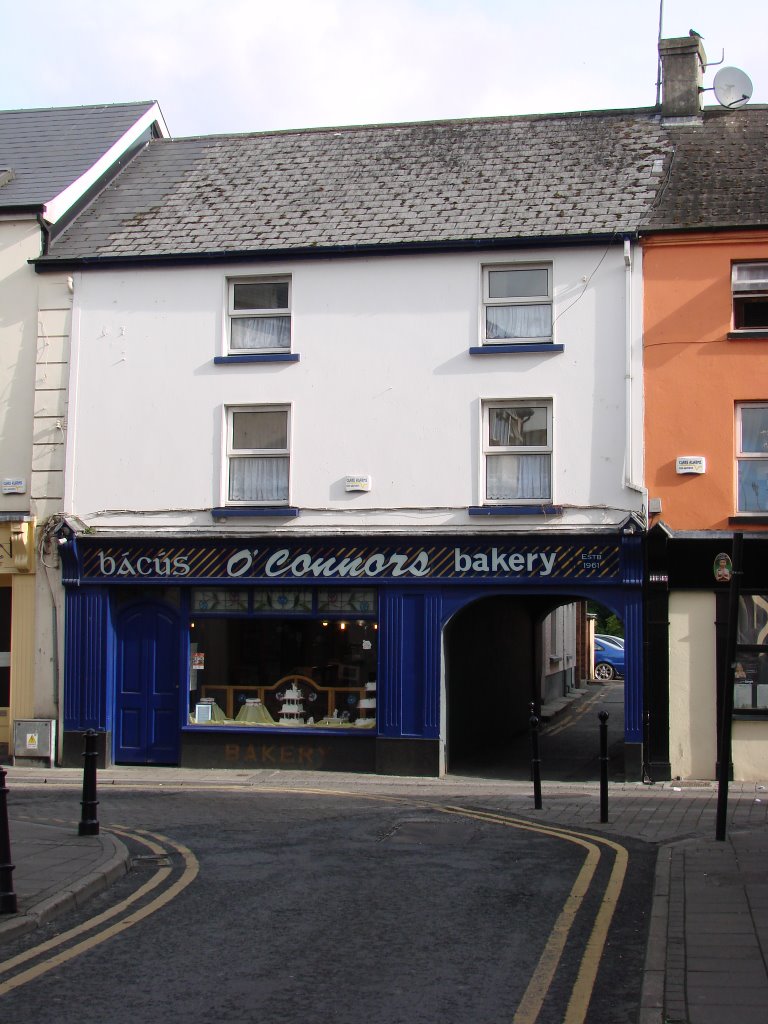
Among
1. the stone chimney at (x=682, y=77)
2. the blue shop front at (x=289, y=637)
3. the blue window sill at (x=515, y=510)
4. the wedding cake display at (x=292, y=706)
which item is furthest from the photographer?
the stone chimney at (x=682, y=77)

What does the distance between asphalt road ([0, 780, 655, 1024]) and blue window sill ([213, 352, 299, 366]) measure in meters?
8.19

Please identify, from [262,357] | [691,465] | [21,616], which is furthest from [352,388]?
[21,616]

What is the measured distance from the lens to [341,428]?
60.4 ft

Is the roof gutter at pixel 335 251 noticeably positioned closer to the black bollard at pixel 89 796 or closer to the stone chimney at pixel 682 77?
the stone chimney at pixel 682 77

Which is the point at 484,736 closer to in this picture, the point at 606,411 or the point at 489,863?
the point at 606,411

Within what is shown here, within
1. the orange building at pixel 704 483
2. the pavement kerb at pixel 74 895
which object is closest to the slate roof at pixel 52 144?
the orange building at pixel 704 483

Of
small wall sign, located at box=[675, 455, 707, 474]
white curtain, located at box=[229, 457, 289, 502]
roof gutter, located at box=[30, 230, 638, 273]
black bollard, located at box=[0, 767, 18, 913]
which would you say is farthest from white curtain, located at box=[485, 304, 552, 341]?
black bollard, located at box=[0, 767, 18, 913]

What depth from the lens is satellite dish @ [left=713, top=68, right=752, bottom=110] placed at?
2038 centimetres

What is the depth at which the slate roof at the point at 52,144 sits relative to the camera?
20.2 meters

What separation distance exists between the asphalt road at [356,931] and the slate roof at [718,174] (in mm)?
9701

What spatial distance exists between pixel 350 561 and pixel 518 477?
9.36 feet

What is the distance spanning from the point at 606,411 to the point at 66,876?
36.1ft

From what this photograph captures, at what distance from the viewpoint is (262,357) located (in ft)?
61.4

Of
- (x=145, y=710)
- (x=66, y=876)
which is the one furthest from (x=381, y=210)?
(x=66, y=876)
